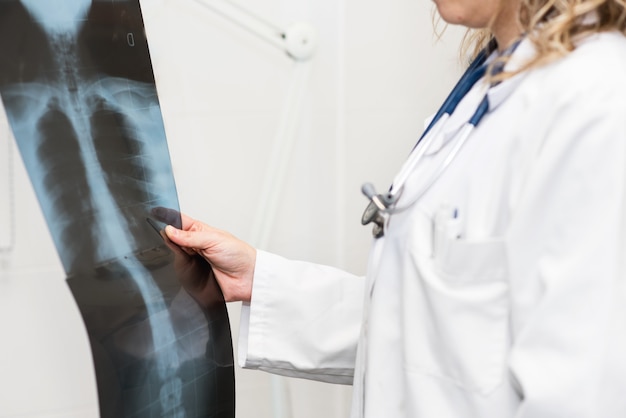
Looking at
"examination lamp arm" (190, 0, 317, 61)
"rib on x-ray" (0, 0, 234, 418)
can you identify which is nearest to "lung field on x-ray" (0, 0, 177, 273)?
"rib on x-ray" (0, 0, 234, 418)

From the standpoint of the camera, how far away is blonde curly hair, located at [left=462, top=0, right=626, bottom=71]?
2.13 ft

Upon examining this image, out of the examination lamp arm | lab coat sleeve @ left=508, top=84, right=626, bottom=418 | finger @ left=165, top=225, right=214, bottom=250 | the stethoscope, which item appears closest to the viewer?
lab coat sleeve @ left=508, top=84, right=626, bottom=418

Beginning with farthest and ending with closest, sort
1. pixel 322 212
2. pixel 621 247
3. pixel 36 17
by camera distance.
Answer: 1. pixel 322 212
2. pixel 36 17
3. pixel 621 247

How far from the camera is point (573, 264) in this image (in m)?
0.59

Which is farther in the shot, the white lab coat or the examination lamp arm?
the examination lamp arm

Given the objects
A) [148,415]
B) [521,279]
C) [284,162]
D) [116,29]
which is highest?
[116,29]

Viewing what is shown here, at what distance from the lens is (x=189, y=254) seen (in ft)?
2.94

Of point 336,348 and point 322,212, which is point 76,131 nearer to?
point 336,348

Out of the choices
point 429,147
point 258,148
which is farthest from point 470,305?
point 258,148

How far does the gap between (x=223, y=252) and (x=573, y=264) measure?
474mm

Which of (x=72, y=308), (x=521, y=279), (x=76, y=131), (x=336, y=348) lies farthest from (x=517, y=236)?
(x=72, y=308)

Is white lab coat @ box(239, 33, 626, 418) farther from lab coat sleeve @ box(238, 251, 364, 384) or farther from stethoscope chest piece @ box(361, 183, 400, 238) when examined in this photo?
lab coat sleeve @ box(238, 251, 364, 384)

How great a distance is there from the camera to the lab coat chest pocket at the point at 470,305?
2.14 feet

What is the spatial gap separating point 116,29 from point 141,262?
28 centimetres
